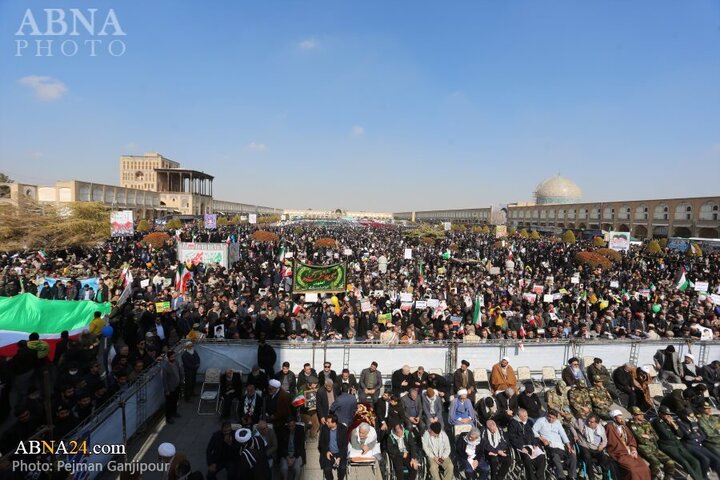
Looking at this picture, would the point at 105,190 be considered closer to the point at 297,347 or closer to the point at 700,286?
the point at 297,347

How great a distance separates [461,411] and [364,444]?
5.98 feet

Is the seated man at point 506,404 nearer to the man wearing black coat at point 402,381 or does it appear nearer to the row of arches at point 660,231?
the man wearing black coat at point 402,381

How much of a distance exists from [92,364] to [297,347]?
3.56 m

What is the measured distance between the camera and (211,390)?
7.69 metres

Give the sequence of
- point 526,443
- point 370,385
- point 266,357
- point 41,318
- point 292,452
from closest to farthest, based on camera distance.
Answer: point 292,452, point 526,443, point 370,385, point 266,357, point 41,318

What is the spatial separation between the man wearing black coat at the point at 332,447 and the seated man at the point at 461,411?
1.97 meters

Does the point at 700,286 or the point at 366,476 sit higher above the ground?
the point at 700,286

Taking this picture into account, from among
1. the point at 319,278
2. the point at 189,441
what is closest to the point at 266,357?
the point at 189,441

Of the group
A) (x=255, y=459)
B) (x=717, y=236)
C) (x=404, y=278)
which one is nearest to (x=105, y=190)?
(x=404, y=278)

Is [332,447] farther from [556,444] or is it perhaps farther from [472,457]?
[556,444]

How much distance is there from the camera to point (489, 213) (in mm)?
102875

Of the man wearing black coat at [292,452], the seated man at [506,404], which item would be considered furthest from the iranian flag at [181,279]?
the seated man at [506,404]

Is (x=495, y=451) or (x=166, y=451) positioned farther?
(x=495, y=451)

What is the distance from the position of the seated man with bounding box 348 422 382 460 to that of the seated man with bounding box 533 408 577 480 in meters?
2.47
